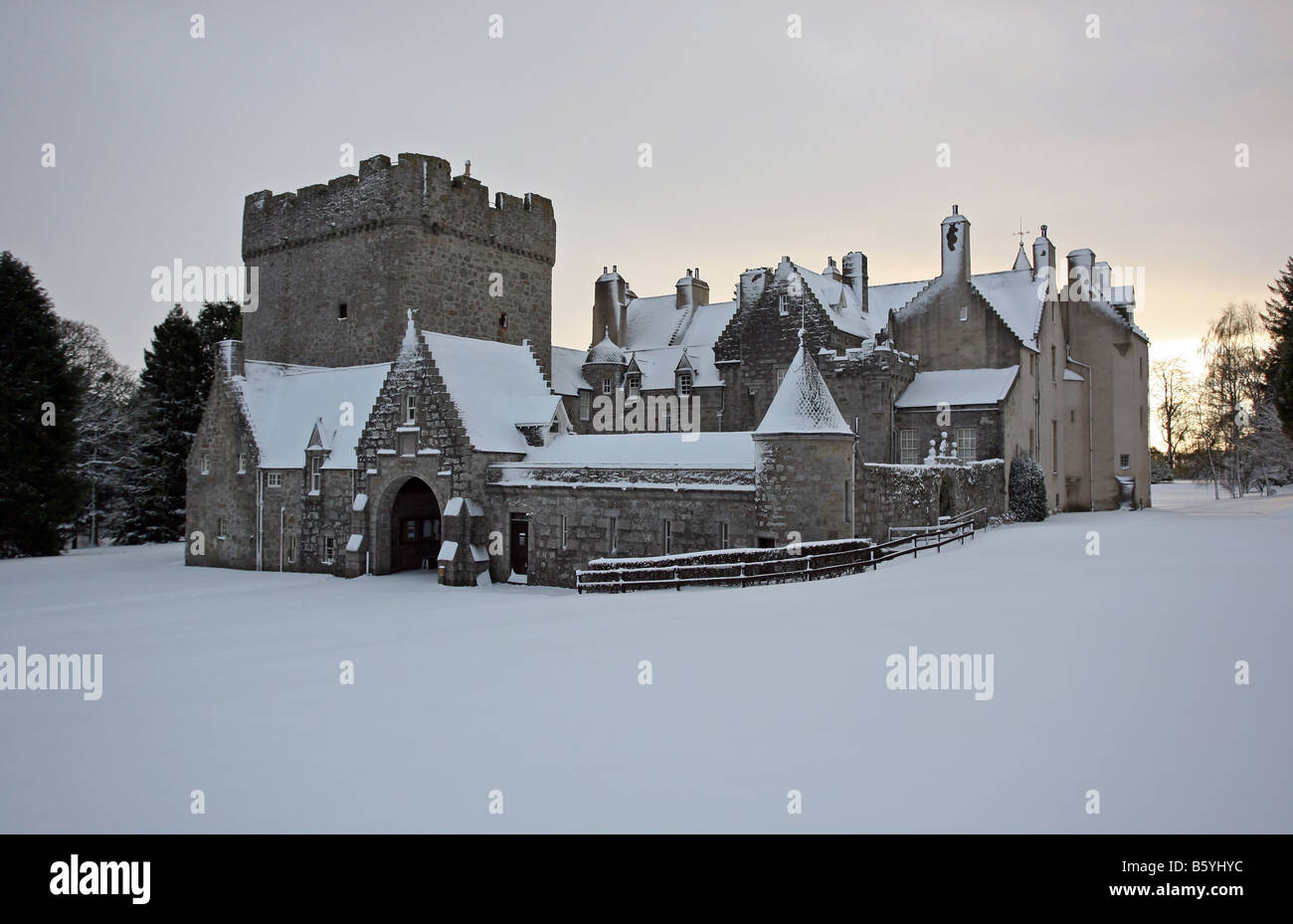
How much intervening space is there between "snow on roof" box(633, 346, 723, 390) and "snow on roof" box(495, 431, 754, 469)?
1254cm

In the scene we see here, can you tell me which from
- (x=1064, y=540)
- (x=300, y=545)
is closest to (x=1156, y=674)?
(x=1064, y=540)

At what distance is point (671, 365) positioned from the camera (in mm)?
43531

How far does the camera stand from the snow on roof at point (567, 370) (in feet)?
142

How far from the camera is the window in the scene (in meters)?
35.4

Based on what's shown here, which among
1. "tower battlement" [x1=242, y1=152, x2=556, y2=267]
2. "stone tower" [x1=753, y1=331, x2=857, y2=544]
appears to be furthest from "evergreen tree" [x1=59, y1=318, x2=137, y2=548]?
"stone tower" [x1=753, y1=331, x2=857, y2=544]

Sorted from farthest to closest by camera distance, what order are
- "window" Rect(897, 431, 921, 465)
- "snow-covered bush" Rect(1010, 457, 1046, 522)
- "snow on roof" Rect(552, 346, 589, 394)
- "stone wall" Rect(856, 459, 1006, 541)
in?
1. "snow on roof" Rect(552, 346, 589, 394)
2. "window" Rect(897, 431, 921, 465)
3. "snow-covered bush" Rect(1010, 457, 1046, 522)
4. "stone wall" Rect(856, 459, 1006, 541)

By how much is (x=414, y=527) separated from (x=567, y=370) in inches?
608

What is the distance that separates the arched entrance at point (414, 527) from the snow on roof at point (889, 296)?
23216 mm

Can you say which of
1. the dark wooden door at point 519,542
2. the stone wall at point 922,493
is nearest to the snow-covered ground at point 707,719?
the stone wall at point 922,493

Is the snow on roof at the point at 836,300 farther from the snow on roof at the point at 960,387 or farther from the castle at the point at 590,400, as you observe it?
the snow on roof at the point at 960,387

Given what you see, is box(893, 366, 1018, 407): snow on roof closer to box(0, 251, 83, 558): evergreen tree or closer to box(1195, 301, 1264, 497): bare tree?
box(1195, 301, 1264, 497): bare tree

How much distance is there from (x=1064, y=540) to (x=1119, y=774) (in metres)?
19.0

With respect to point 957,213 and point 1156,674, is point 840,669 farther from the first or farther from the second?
point 957,213

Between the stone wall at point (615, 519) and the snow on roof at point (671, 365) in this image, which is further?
the snow on roof at point (671, 365)
